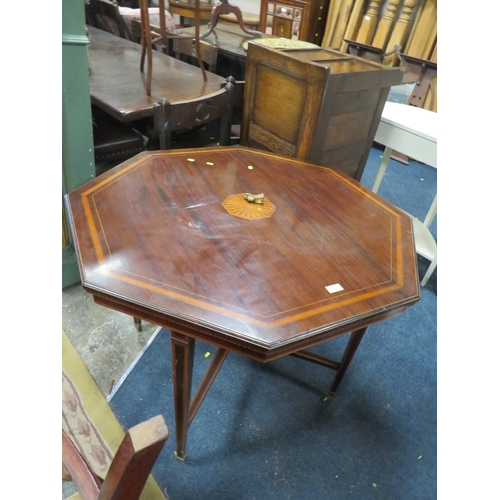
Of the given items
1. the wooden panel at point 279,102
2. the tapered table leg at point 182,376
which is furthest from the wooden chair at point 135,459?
the wooden panel at point 279,102

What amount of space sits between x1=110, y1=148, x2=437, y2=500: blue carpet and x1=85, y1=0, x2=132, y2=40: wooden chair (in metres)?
2.66

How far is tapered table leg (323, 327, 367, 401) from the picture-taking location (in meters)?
1.36

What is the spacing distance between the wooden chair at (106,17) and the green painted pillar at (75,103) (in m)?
1.98

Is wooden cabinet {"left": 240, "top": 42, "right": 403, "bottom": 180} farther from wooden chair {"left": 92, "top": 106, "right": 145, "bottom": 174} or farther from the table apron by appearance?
the table apron

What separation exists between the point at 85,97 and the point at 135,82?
1.94ft

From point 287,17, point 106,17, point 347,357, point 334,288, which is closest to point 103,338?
point 347,357

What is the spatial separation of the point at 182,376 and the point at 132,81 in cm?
159

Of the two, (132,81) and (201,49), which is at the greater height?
(201,49)

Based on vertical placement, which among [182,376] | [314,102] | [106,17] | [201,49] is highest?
[106,17]

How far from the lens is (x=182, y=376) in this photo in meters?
1.04

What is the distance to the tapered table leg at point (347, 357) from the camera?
136 cm

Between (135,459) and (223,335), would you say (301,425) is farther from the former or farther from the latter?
(135,459)

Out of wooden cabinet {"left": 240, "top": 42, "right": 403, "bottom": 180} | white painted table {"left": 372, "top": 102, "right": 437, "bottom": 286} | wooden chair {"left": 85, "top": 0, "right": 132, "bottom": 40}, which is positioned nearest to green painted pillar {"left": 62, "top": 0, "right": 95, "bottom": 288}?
wooden cabinet {"left": 240, "top": 42, "right": 403, "bottom": 180}

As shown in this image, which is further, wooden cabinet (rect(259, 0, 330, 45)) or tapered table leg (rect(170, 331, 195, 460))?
wooden cabinet (rect(259, 0, 330, 45))
